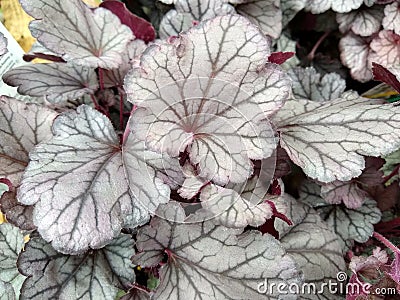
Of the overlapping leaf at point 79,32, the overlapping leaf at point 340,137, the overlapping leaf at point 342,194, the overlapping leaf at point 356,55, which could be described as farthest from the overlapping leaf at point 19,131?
the overlapping leaf at point 356,55

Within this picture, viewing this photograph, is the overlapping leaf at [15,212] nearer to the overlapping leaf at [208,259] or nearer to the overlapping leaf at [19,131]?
the overlapping leaf at [19,131]

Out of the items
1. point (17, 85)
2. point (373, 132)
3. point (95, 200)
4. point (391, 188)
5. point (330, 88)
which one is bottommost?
point (391, 188)

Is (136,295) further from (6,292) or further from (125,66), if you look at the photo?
(125,66)

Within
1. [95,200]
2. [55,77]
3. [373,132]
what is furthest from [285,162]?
[55,77]

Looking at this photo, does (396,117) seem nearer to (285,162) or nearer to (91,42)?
(285,162)

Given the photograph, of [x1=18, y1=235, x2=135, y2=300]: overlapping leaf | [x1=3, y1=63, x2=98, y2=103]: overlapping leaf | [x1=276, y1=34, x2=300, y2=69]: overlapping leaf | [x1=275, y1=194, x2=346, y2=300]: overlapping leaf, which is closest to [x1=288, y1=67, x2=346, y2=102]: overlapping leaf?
[x1=276, y1=34, x2=300, y2=69]: overlapping leaf

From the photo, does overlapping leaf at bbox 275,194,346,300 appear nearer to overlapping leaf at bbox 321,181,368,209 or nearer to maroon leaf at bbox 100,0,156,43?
overlapping leaf at bbox 321,181,368,209

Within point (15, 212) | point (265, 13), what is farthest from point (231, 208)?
point (265, 13)

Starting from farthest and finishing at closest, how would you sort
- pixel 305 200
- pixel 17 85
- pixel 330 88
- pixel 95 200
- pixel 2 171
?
pixel 330 88, pixel 305 200, pixel 17 85, pixel 2 171, pixel 95 200
